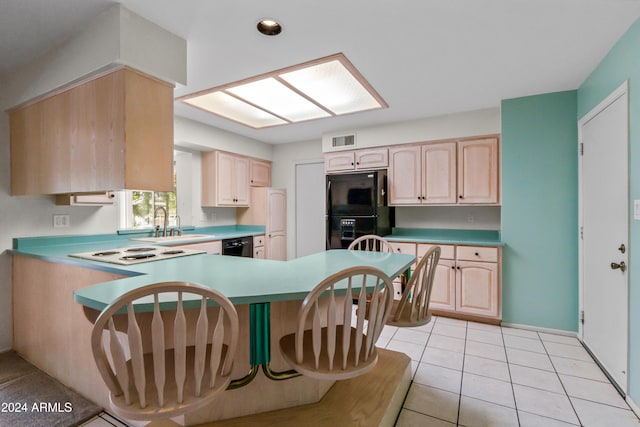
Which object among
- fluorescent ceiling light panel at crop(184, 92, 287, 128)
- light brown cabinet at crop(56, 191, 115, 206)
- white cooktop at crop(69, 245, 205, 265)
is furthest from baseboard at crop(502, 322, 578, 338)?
light brown cabinet at crop(56, 191, 115, 206)

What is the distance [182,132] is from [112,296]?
115 inches

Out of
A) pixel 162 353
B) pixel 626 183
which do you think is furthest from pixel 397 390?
pixel 626 183

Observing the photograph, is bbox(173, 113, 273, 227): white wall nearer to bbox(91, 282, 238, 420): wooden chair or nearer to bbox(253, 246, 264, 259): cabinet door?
bbox(253, 246, 264, 259): cabinet door

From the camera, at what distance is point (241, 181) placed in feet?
15.0

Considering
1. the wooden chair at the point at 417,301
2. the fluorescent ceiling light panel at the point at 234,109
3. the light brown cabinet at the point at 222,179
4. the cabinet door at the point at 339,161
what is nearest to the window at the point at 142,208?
the light brown cabinet at the point at 222,179

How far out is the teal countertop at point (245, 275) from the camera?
1188 millimetres

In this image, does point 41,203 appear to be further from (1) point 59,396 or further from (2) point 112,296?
(2) point 112,296

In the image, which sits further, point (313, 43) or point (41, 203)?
point (41, 203)

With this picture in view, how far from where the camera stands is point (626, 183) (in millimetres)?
1961

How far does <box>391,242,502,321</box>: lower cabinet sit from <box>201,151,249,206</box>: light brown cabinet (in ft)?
8.93

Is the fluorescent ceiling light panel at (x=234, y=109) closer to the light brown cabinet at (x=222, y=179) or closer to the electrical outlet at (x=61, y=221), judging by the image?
the light brown cabinet at (x=222, y=179)

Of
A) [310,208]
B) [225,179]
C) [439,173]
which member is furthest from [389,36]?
[310,208]

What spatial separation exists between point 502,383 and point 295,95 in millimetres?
3010

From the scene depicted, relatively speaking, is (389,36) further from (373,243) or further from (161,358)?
(161,358)
